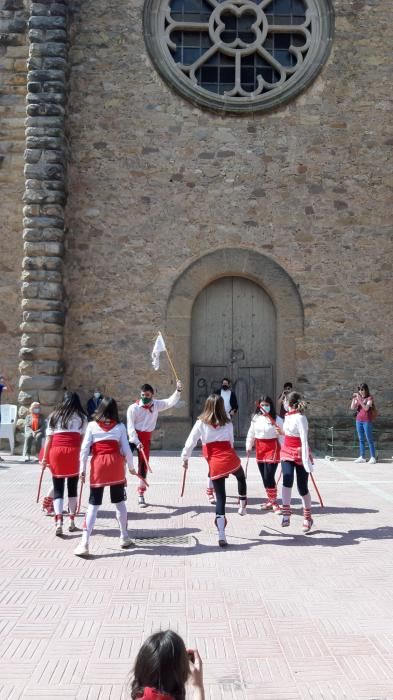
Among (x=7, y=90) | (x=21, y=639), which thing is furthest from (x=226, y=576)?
(x=7, y=90)

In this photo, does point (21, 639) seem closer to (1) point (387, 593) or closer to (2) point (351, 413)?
(1) point (387, 593)

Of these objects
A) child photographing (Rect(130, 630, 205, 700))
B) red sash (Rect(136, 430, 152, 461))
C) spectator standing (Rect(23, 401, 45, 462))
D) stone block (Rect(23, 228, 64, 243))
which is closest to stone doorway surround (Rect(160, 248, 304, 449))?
stone block (Rect(23, 228, 64, 243))

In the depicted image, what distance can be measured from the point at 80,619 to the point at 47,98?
12.1 metres

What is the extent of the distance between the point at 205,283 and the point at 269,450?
6721 millimetres

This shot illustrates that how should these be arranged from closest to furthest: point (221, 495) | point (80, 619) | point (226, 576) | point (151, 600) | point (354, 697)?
1. point (354, 697)
2. point (80, 619)
3. point (151, 600)
4. point (226, 576)
5. point (221, 495)

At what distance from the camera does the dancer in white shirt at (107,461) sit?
6.31m

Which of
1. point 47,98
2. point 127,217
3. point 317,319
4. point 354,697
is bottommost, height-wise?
point 354,697

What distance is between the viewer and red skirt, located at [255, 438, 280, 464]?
809 cm

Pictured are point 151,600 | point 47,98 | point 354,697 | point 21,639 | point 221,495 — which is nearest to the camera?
point 354,697

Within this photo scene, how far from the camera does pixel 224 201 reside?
14.2 m

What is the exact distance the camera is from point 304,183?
14250 mm

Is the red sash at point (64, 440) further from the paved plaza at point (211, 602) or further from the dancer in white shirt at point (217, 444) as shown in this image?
the dancer in white shirt at point (217, 444)

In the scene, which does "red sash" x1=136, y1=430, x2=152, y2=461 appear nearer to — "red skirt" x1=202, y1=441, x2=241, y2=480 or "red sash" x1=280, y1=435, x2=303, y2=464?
"red skirt" x1=202, y1=441, x2=241, y2=480

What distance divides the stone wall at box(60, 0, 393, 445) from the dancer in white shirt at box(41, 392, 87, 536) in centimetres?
671
